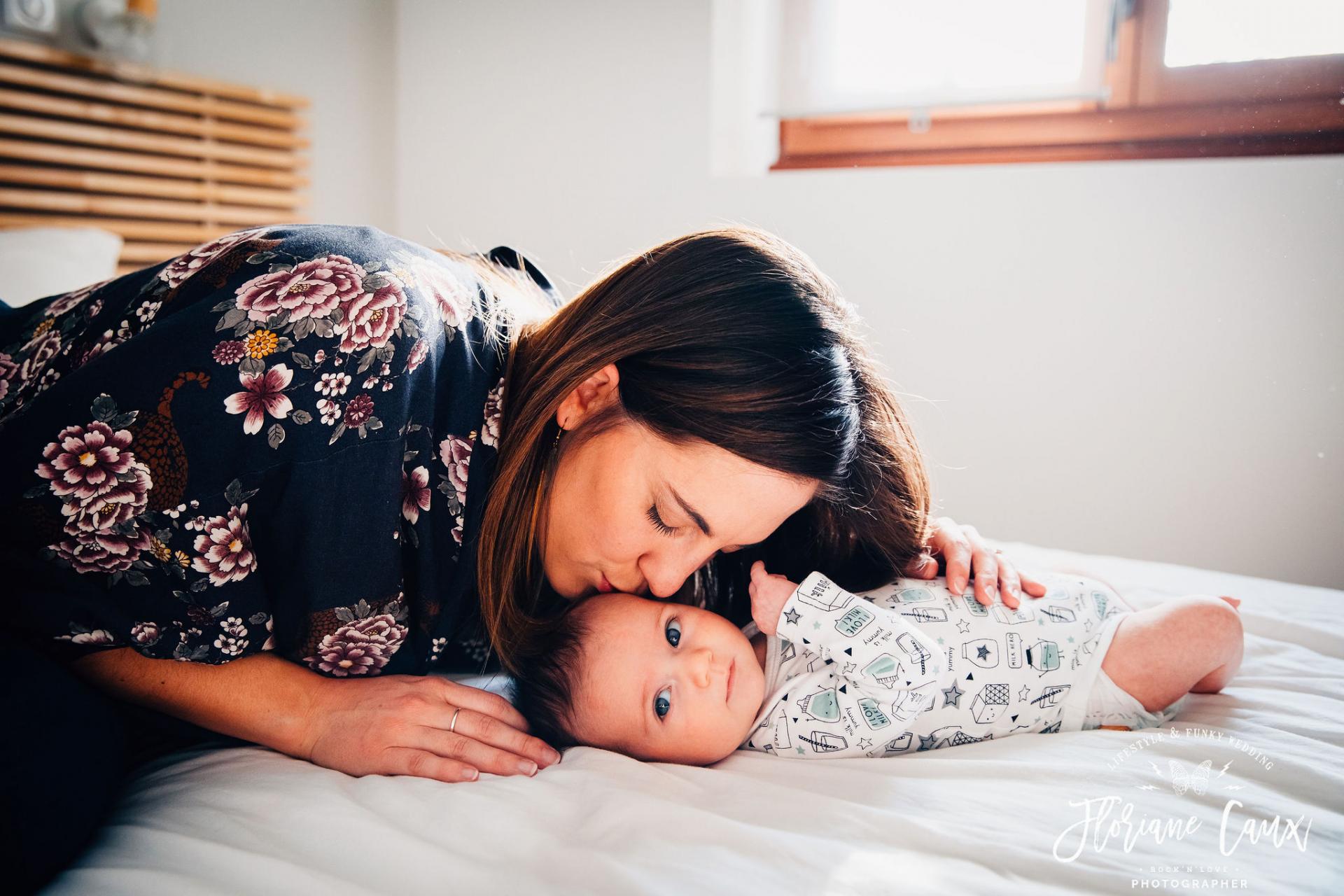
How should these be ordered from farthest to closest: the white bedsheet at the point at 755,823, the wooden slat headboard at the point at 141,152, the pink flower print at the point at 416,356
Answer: the wooden slat headboard at the point at 141,152 < the pink flower print at the point at 416,356 < the white bedsheet at the point at 755,823

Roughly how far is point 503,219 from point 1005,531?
1640 millimetres

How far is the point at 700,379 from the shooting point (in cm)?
94

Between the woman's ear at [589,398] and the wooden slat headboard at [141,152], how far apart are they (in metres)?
1.60

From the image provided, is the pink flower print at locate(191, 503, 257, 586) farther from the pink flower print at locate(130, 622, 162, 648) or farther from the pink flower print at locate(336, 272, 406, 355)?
the pink flower print at locate(336, 272, 406, 355)

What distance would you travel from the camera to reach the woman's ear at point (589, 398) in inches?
40.0

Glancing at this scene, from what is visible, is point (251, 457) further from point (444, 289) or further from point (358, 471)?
point (444, 289)

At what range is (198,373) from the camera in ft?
2.78

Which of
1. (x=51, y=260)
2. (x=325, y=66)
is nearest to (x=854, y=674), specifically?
(x=51, y=260)

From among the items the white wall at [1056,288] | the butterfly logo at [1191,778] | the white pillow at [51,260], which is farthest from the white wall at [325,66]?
the butterfly logo at [1191,778]

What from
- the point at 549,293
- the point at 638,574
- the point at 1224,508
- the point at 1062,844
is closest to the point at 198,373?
the point at 638,574

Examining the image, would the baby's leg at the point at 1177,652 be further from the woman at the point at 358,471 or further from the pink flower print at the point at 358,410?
the pink flower print at the point at 358,410

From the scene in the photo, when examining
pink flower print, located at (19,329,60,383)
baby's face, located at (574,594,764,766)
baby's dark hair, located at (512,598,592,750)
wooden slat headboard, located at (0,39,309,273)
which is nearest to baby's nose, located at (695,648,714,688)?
baby's face, located at (574,594,764,766)

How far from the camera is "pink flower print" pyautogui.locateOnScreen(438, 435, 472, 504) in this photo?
3.30 ft

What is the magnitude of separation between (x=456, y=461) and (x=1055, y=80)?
1.76 metres
